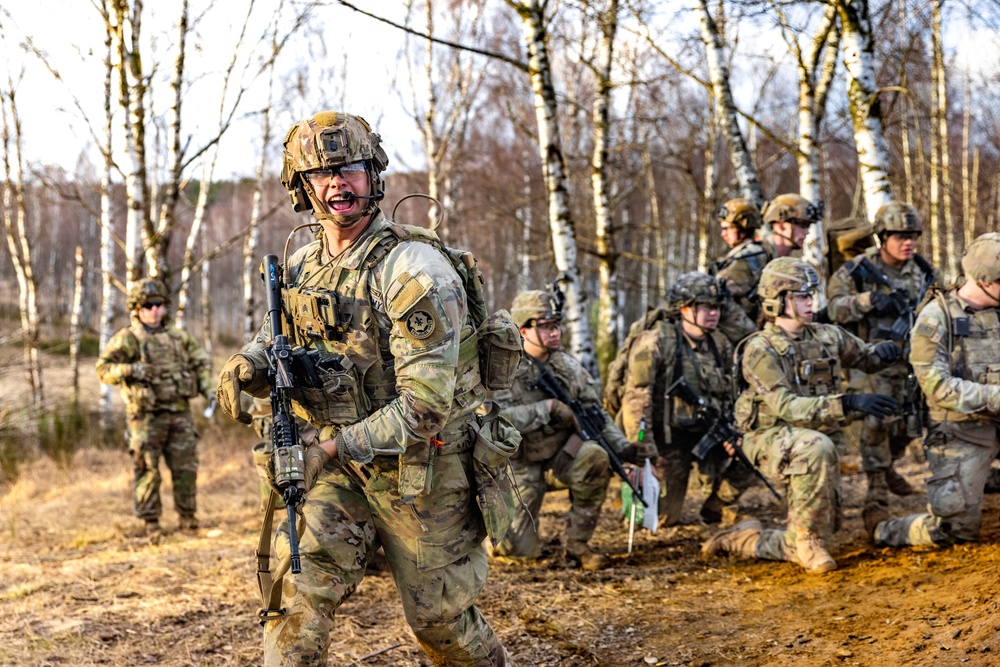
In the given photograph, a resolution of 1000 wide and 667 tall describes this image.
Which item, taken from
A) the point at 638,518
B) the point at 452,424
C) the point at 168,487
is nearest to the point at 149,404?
the point at 168,487

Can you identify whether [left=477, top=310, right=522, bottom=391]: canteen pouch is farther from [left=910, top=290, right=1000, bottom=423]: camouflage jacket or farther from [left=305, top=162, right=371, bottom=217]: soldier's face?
[left=910, top=290, right=1000, bottom=423]: camouflage jacket

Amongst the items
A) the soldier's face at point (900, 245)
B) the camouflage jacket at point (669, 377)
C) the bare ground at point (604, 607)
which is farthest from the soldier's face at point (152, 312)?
the soldier's face at point (900, 245)

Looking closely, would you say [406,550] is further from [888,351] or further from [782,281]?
[888,351]

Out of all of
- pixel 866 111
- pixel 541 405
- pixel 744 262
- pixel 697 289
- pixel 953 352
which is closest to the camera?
pixel 953 352

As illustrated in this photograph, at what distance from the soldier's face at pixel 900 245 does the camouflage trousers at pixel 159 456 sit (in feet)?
20.8

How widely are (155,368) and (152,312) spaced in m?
0.52

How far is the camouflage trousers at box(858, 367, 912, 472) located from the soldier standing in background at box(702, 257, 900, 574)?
926 millimetres

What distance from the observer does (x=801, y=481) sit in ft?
16.9

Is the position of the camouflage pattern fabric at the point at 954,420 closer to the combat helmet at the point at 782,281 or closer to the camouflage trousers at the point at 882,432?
the combat helmet at the point at 782,281

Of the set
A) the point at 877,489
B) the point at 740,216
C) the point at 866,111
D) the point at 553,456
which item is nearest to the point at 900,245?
the point at 740,216

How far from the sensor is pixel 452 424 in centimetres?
316

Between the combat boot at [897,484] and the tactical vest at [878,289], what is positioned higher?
the tactical vest at [878,289]

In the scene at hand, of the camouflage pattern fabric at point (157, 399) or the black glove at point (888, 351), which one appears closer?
the black glove at point (888, 351)

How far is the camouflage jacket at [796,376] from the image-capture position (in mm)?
5266
